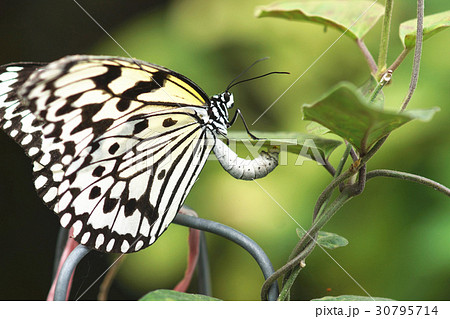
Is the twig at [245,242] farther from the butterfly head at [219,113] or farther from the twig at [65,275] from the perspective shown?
the butterfly head at [219,113]

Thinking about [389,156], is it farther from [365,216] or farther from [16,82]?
[16,82]

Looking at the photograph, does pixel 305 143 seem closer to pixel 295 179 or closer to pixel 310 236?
pixel 310 236

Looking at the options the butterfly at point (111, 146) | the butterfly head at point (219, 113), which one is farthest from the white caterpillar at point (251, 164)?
the butterfly head at point (219, 113)

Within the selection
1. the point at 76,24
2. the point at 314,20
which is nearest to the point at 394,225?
the point at 314,20

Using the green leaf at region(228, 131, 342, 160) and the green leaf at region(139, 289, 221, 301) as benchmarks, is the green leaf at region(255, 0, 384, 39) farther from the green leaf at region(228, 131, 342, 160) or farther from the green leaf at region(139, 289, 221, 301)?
the green leaf at region(139, 289, 221, 301)

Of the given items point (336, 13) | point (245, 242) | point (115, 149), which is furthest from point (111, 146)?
point (336, 13)
